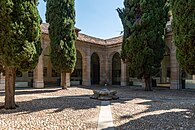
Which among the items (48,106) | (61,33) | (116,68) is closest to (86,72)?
(116,68)

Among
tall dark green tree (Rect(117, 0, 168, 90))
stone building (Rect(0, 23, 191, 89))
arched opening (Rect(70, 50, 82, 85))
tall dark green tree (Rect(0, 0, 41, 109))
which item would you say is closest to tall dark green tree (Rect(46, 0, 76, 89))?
stone building (Rect(0, 23, 191, 89))

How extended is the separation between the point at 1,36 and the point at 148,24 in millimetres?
12557

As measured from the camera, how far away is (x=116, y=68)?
30.2 m

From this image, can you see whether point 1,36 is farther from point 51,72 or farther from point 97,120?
point 51,72

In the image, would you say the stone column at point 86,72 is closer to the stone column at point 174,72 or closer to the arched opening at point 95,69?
the arched opening at point 95,69

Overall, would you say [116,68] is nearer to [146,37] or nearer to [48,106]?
[146,37]

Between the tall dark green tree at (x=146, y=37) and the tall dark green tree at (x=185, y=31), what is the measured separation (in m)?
8.89

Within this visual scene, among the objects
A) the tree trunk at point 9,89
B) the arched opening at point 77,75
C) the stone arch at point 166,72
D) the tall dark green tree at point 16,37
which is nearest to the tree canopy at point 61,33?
the tall dark green tree at point 16,37

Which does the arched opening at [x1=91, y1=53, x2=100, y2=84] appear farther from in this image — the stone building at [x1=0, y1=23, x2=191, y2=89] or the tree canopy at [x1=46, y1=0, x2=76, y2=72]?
the tree canopy at [x1=46, y1=0, x2=76, y2=72]

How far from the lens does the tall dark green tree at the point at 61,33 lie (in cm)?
1794

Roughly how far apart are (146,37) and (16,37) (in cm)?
1179

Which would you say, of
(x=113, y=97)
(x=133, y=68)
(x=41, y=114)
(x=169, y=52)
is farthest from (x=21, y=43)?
(x=169, y=52)

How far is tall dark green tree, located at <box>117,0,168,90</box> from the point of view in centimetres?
1744

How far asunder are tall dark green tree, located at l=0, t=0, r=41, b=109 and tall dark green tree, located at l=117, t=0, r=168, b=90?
1039 centimetres
